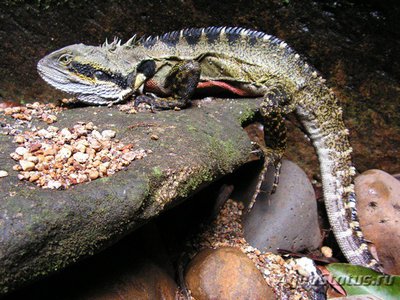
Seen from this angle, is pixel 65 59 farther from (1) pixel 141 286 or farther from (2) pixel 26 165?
(1) pixel 141 286

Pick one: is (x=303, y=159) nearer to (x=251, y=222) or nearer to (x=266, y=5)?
(x=251, y=222)

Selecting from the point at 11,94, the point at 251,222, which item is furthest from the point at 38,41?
the point at 251,222

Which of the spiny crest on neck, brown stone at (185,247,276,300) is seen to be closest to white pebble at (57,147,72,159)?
brown stone at (185,247,276,300)

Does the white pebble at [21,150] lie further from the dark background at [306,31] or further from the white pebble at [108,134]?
the dark background at [306,31]

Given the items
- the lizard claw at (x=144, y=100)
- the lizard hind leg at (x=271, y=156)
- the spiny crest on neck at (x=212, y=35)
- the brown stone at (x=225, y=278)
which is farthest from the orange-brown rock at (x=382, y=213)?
the lizard claw at (x=144, y=100)

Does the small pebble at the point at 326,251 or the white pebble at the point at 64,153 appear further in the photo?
the small pebble at the point at 326,251

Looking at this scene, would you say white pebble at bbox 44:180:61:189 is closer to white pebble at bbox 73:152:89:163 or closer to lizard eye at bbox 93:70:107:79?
white pebble at bbox 73:152:89:163
